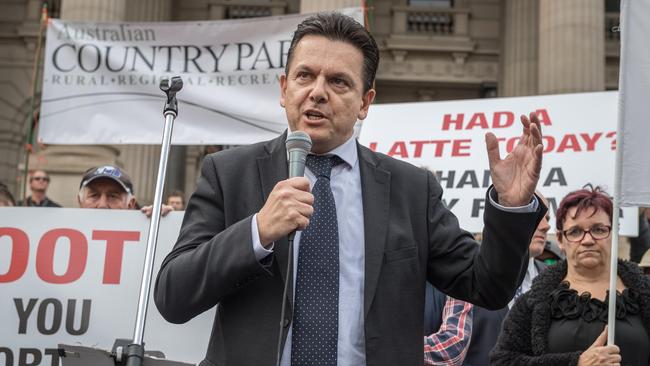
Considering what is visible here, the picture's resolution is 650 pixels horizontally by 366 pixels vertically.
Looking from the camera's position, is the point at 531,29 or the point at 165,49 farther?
the point at 531,29

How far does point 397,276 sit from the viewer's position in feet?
7.66

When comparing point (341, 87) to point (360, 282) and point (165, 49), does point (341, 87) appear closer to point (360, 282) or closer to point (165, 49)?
point (360, 282)

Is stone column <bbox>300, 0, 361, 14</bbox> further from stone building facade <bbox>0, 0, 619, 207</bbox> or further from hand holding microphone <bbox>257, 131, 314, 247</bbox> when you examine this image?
hand holding microphone <bbox>257, 131, 314, 247</bbox>

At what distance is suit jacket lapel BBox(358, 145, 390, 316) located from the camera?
2.29 metres

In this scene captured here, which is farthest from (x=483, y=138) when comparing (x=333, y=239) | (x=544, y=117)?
(x=333, y=239)

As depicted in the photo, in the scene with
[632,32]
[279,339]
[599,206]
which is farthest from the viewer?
[599,206]

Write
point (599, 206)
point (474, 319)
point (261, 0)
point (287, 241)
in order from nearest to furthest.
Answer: point (287, 241)
point (599, 206)
point (474, 319)
point (261, 0)

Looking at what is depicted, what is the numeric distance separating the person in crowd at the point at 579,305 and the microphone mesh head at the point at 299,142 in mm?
2071

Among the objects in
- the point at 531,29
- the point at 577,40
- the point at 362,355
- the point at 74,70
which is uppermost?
the point at 531,29

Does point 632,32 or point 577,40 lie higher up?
point 577,40

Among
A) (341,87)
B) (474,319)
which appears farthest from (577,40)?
(341,87)

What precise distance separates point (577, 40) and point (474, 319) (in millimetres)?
11614

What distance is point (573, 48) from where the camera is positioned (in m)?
15.3

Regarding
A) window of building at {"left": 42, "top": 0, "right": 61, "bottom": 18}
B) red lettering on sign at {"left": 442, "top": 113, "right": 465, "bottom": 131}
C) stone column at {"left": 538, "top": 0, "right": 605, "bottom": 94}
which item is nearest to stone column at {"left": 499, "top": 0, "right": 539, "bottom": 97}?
stone column at {"left": 538, "top": 0, "right": 605, "bottom": 94}
